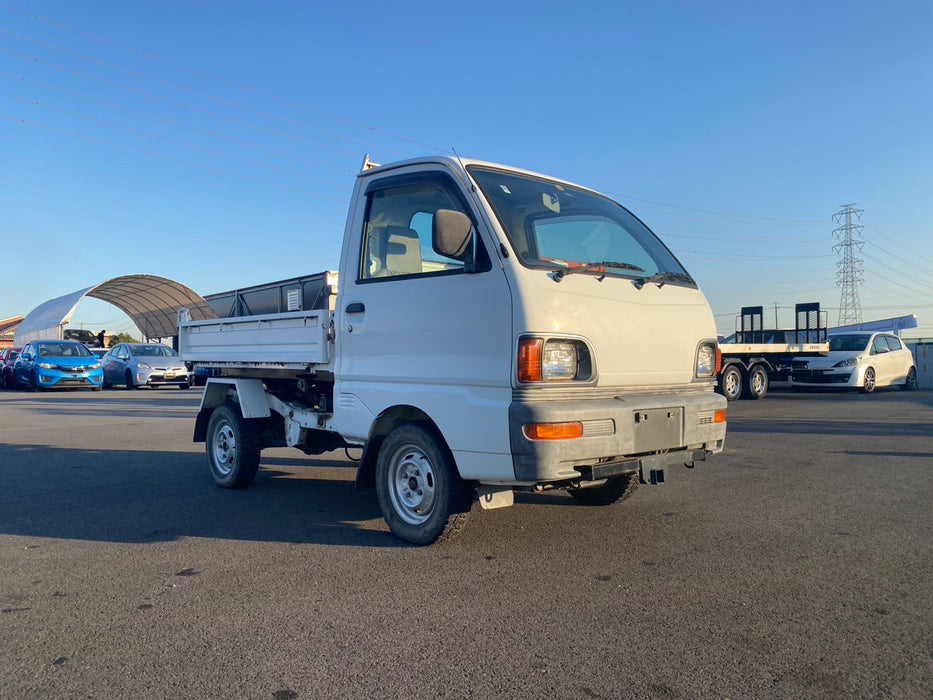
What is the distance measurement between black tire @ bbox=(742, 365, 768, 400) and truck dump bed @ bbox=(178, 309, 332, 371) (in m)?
13.5

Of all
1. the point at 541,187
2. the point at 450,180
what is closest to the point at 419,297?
the point at 450,180

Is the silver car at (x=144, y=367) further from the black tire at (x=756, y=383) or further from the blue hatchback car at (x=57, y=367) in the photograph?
the black tire at (x=756, y=383)

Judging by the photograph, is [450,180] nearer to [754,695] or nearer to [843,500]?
[754,695]

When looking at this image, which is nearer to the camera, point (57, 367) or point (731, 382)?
point (731, 382)

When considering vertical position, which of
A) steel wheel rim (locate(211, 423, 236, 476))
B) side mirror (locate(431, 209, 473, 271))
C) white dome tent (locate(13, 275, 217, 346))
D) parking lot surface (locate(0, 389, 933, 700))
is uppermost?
white dome tent (locate(13, 275, 217, 346))

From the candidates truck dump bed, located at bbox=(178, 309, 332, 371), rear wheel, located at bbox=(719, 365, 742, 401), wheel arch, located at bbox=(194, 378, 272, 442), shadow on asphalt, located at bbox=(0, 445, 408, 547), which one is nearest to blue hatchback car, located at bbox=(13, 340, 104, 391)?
shadow on asphalt, located at bbox=(0, 445, 408, 547)

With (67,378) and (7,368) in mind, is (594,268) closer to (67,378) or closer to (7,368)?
(67,378)

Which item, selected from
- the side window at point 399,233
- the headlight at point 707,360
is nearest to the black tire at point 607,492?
the headlight at point 707,360

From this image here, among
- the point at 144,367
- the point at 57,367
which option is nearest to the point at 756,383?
the point at 144,367

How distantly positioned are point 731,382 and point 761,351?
3.52 ft

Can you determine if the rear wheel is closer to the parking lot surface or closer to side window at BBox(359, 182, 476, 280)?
the parking lot surface

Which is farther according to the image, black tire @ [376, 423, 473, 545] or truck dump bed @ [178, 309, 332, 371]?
truck dump bed @ [178, 309, 332, 371]

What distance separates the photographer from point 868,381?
1930 centimetres

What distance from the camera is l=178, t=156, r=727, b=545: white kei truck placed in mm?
3930
